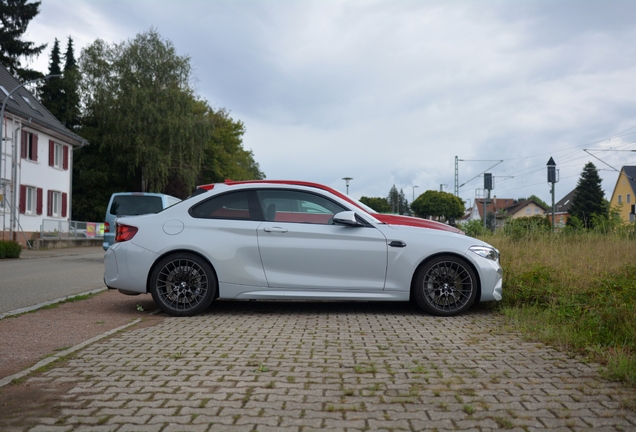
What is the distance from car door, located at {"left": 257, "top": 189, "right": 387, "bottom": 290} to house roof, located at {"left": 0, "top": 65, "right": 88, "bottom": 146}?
95.7ft

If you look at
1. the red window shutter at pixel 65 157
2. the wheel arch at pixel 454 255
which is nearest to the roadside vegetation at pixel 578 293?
the wheel arch at pixel 454 255

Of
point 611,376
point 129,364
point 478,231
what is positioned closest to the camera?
point 611,376

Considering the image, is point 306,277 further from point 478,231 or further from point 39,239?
point 39,239

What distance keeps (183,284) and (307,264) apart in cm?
148

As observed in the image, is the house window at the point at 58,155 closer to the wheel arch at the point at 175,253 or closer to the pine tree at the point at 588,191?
the wheel arch at the point at 175,253

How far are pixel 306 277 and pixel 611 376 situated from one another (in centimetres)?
369

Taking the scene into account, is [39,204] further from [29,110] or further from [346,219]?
[346,219]

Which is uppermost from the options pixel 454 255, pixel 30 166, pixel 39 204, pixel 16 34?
pixel 16 34

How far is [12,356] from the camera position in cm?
529

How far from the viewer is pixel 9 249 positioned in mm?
22531

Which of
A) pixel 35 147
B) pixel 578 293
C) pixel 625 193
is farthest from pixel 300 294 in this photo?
pixel 625 193

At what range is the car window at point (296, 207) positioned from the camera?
7.52 metres

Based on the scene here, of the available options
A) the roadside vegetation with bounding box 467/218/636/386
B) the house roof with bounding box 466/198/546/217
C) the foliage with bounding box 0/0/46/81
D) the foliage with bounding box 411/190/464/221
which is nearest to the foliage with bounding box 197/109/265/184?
the foliage with bounding box 0/0/46/81

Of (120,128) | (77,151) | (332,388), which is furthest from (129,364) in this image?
(77,151)
